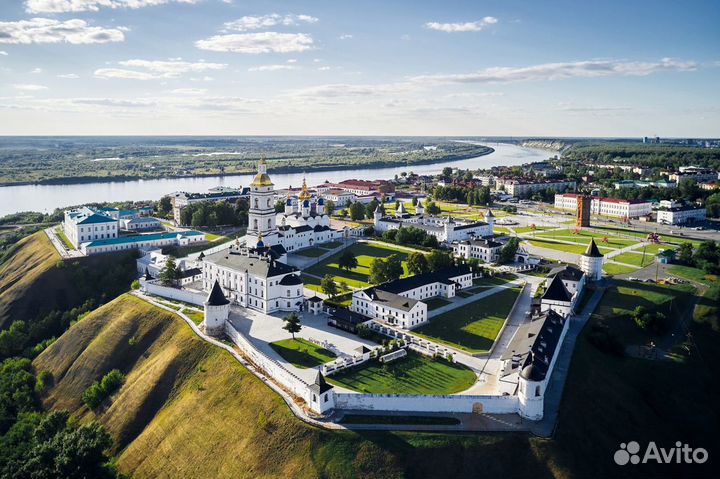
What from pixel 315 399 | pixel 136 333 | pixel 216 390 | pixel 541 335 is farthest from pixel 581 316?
pixel 136 333

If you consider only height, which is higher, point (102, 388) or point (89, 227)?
point (89, 227)

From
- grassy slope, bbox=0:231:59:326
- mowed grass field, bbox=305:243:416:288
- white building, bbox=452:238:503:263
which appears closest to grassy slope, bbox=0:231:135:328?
grassy slope, bbox=0:231:59:326

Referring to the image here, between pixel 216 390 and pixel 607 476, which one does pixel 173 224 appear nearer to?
pixel 216 390

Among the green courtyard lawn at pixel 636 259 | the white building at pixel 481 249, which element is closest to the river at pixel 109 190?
the white building at pixel 481 249

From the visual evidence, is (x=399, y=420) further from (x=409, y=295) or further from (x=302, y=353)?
(x=409, y=295)

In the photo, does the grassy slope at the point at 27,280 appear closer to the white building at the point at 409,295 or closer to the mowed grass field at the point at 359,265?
the mowed grass field at the point at 359,265

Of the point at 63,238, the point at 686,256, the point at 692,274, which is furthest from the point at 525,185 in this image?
the point at 63,238
